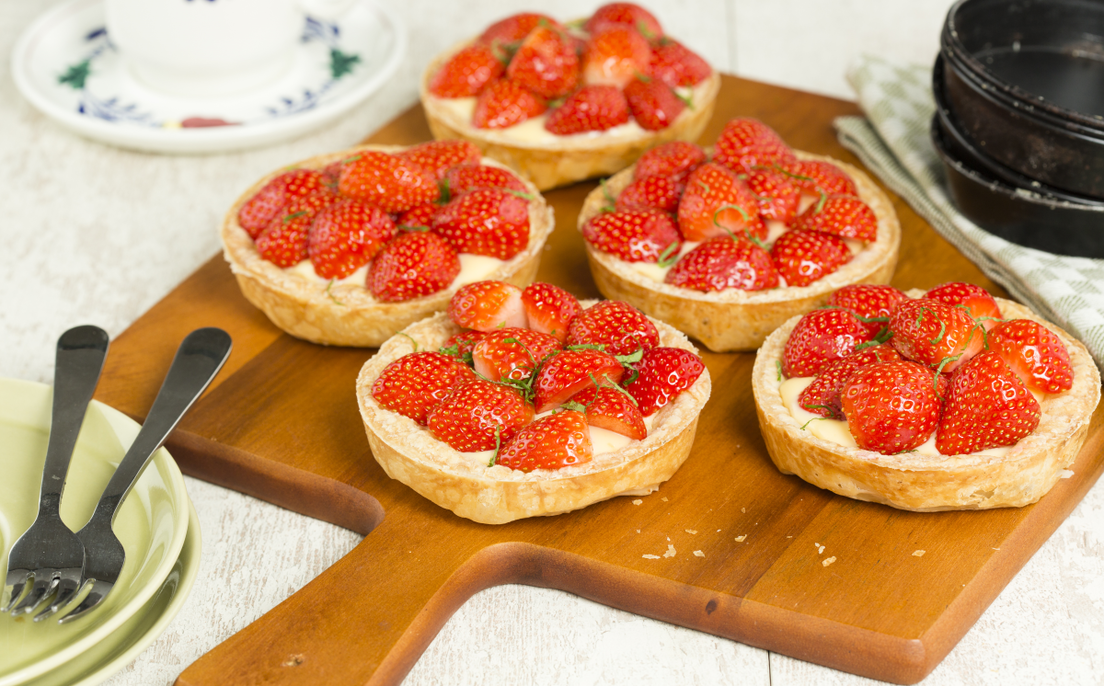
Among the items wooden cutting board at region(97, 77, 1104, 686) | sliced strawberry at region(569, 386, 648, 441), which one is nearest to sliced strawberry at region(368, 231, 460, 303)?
wooden cutting board at region(97, 77, 1104, 686)

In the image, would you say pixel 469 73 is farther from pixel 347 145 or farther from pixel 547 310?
pixel 547 310

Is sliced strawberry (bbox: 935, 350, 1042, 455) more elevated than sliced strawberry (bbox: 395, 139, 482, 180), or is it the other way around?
sliced strawberry (bbox: 935, 350, 1042, 455)

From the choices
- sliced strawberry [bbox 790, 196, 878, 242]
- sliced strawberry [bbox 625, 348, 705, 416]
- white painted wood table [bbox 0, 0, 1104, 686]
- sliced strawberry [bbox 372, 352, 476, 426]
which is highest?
sliced strawberry [bbox 790, 196, 878, 242]

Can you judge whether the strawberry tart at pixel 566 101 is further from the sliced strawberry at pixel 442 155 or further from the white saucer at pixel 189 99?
the white saucer at pixel 189 99

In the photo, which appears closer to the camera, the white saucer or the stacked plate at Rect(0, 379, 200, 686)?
the stacked plate at Rect(0, 379, 200, 686)

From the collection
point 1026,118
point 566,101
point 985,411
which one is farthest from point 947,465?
point 566,101

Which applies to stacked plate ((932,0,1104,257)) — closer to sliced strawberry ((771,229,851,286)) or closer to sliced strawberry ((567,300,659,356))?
sliced strawberry ((771,229,851,286))

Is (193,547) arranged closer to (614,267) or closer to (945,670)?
(614,267)
